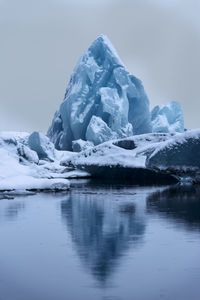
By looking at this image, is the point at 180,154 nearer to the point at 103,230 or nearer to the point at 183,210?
the point at 183,210

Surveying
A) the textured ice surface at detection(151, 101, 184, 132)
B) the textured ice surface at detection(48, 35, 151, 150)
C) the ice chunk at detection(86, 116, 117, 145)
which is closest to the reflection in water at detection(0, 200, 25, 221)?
the ice chunk at detection(86, 116, 117, 145)

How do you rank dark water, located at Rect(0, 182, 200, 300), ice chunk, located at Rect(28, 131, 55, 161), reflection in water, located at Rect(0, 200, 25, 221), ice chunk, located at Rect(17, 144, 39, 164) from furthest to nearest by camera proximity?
ice chunk, located at Rect(28, 131, 55, 161), ice chunk, located at Rect(17, 144, 39, 164), reflection in water, located at Rect(0, 200, 25, 221), dark water, located at Rect(0, 182, 200, 300)

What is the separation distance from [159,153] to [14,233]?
11443mm

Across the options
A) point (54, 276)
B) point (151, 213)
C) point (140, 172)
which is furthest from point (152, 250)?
point (140, 172)

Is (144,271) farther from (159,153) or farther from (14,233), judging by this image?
A: (159,153)

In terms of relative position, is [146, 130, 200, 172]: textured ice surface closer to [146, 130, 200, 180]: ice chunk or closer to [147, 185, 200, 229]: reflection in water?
[146, 130, 200, 180]: ice chunk

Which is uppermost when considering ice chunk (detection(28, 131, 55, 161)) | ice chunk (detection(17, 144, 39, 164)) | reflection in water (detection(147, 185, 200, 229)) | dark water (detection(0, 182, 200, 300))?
ice chunk (detection(28, 131, 55, 161))

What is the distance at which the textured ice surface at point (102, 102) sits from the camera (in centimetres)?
3934

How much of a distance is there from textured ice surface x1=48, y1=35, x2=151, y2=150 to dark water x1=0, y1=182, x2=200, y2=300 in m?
29.8

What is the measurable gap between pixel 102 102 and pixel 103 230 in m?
33.5

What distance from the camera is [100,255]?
15.9 feet

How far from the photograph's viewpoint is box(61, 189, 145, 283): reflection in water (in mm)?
4579

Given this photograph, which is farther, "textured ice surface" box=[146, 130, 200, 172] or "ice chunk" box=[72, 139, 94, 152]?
"ice chunk" box=[72, 139, 94, 152]

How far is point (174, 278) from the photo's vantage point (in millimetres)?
3830
